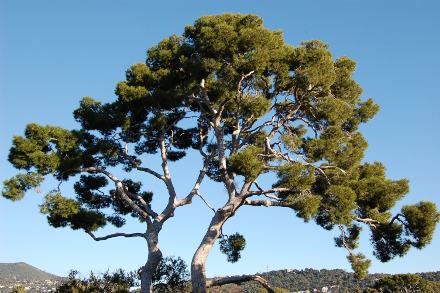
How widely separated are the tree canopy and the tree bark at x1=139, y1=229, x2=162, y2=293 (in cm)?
11

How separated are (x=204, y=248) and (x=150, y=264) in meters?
1.98

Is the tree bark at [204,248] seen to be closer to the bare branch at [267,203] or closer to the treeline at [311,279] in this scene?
the bare branch at [267,203]

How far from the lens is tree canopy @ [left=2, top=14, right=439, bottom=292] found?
14.5m

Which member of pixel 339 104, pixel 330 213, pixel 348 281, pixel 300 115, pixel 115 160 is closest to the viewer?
pixel 330 213

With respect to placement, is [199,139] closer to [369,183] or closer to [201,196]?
[201,196]

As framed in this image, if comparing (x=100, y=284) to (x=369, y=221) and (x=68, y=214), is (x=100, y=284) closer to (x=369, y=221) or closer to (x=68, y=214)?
(x=68, y=214)

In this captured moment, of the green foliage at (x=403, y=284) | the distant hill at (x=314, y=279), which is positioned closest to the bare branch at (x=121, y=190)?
the green foliage at (x=403, y=284)

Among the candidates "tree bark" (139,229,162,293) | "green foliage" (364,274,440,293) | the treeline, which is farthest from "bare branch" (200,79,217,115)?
the treeline

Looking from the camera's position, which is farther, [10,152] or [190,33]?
[190,33]

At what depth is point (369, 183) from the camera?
14.7 m

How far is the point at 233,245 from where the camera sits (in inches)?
673

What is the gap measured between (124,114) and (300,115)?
6137mm

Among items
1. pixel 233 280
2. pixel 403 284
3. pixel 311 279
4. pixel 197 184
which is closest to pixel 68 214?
pixel 197 184

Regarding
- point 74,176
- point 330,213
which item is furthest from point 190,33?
point 330,213
